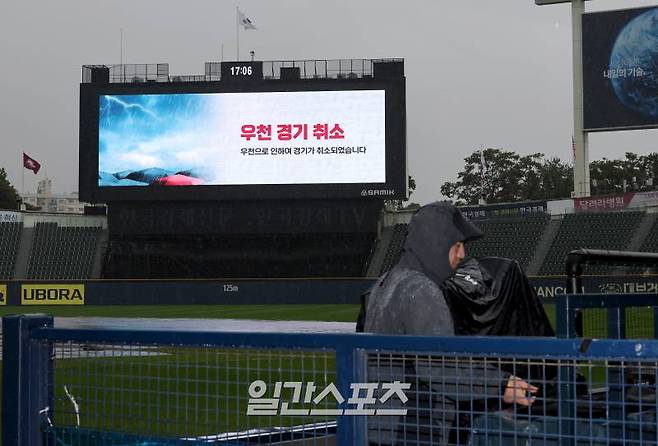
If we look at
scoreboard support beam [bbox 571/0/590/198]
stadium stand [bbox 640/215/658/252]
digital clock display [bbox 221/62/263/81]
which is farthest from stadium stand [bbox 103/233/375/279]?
stadium stand [bbox 640/215/658/252]

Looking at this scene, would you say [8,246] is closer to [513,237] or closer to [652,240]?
[513,237]

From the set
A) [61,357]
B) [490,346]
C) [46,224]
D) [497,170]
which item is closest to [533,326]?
[61,357]

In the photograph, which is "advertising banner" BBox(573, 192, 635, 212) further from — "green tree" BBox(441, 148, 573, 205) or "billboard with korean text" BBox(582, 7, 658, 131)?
"green tree" BBox(441, 148, 573, 205)

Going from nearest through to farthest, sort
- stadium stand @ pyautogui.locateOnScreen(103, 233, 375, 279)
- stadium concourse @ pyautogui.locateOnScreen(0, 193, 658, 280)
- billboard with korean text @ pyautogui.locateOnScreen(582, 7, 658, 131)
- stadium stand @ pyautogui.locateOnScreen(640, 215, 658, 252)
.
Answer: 1. billboard with korean text @ pyautogui.locateOnScreen(582, 7, 658, 131)
2. stadium stand @ pyautogui.locateOnScreen(640, 215, 658, 252)
3. stadium concourse @ pyautogui.locateOnScreen(0, 193, 658, 280)
4. stadium stand @ pyautogui.locateOnScreen(103, 233, 375, 279)

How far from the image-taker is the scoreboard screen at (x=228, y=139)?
44.0 meters

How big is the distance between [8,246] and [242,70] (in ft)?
52.4

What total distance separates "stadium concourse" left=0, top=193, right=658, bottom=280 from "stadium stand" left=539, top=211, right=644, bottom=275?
0.15ft

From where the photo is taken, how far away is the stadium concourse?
44.2 m

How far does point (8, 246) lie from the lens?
1948 inches

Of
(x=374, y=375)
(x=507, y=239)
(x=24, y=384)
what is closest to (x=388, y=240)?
(x=507, y=239)

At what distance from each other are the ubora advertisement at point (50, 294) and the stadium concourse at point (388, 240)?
13.5 feet

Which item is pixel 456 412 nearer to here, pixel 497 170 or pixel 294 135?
pixel 294 135

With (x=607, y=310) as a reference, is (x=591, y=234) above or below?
above

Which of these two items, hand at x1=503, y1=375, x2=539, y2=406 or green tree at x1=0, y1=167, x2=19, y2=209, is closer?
hand at x1=503, y1=375, x2=539, y2=406
